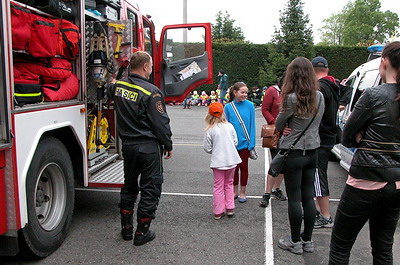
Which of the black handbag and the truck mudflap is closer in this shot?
the truck mudflap

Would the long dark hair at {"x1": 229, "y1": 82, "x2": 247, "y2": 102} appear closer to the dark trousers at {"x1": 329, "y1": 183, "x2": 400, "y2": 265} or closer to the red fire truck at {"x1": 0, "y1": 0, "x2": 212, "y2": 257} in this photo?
the red fire truck at {"x1": 0, "y1": 0, "x2": 212, "y2": 257}

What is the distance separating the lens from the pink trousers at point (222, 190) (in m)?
4.86

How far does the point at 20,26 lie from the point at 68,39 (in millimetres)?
734

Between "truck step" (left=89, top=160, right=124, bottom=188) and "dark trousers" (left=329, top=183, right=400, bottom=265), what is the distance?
259 cm

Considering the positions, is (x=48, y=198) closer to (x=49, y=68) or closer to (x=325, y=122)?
(x=49, y=68)

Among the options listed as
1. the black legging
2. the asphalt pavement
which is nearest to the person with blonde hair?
the asphalt pavement

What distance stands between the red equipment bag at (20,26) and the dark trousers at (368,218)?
289 cm

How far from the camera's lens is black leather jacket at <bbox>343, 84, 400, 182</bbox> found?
2574 mm

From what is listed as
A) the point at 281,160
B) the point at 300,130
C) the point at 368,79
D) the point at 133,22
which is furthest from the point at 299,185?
the point at 133,22

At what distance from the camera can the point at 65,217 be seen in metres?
4.07

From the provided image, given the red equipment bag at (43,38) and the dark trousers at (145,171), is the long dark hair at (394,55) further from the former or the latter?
the red equipment bag at (43,38)

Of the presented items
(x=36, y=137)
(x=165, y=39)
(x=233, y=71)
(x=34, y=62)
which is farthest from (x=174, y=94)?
(x=233, y=71)

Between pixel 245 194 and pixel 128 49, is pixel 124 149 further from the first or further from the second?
pixel 245 194

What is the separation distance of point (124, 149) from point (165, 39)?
3997mm
